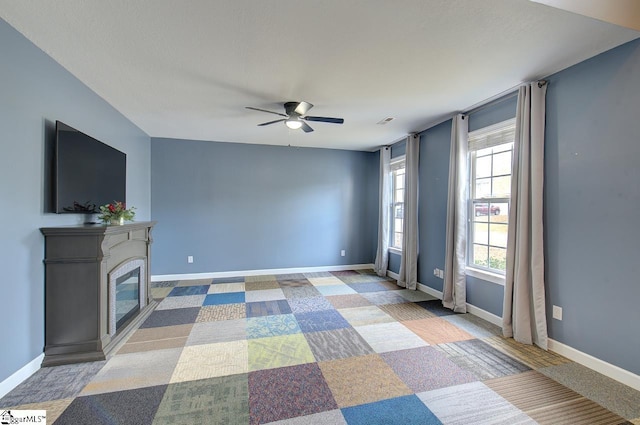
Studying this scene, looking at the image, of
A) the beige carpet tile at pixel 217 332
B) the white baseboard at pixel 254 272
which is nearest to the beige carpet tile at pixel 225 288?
the white baseboard at pixel 254 272

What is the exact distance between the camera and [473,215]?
3.57 meters

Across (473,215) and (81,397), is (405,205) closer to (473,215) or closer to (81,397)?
(473,215)

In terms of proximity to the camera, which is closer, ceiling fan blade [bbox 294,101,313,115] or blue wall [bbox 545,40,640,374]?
blue wall [bbox 545,40,640,374]

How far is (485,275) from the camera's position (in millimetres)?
3324

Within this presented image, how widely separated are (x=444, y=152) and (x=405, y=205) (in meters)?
1.12

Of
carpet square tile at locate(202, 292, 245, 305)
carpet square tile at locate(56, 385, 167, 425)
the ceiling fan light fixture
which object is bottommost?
carpet square tile at locate(56, 385, 167, 425)

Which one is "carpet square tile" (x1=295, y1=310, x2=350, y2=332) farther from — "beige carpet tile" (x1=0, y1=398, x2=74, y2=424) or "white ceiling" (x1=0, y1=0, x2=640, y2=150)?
"white ceiling" (x1=0, y1=0, x2=640, y2=150)

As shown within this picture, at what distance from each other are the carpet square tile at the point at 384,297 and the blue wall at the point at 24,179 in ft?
12.0

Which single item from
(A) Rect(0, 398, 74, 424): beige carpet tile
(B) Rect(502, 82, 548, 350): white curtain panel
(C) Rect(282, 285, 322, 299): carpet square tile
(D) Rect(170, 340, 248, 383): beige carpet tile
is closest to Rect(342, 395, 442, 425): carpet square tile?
(D) Rect(170, 340, 248, 383): beige carpet tile

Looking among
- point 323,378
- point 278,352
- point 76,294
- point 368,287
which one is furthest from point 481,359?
point 76,294

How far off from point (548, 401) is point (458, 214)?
7.03ft

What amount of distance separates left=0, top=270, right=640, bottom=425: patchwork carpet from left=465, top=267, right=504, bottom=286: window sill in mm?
525

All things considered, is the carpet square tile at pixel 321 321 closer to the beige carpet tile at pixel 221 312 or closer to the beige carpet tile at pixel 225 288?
the beige carpet tile at pixel 221 312

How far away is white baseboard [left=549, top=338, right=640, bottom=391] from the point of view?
6.68 ft
